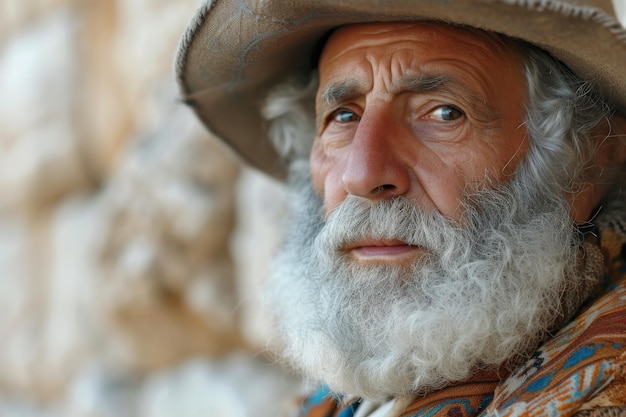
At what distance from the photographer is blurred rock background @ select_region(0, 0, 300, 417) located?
3.50 metres

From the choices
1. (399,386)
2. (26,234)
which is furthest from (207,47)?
(26,234)

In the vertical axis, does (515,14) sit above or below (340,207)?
above

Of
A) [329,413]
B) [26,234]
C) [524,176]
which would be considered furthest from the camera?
[26,234]

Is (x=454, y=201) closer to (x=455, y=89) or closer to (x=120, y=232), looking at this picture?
(x=455, y=89)

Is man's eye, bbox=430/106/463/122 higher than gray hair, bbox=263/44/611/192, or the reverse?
man's eye, bbox=430/106/463/122

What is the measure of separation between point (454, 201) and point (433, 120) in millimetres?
178

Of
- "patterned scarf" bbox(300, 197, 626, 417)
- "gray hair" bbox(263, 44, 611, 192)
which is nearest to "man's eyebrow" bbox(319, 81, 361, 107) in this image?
"gray hair" bbox(263, 44, 611, 192)

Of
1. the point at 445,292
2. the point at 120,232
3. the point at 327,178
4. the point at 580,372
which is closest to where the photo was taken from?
the point at 580,372

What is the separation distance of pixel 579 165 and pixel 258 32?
2.48 ft

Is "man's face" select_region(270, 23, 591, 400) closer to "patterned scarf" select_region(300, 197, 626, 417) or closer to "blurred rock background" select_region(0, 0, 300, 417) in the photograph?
"patterned scarf" select_region(300, 197, 626, 417)

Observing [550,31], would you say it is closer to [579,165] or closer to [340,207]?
[579,165]

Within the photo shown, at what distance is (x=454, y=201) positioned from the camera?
1.56m

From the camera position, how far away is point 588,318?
4.84ft

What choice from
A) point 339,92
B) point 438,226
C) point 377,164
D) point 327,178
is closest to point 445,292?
point 438,226
